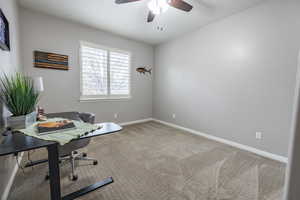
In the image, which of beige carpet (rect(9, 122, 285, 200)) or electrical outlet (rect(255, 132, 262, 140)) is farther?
Result: electrical outlet (rect(255, 132, 262, 140))

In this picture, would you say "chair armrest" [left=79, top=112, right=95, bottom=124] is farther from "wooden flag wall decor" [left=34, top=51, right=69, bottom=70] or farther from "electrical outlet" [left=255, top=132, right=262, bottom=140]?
"electrical outlet" [left=255, top=132, right=262, bottom=140]

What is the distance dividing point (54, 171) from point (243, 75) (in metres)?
3.08

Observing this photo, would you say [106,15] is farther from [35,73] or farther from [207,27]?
[207,27]

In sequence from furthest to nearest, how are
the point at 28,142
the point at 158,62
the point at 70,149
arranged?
the point at 158,62
the point at 70,149
the point at 28,142

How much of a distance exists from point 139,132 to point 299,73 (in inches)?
124

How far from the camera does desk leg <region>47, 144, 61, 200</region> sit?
1.08 m

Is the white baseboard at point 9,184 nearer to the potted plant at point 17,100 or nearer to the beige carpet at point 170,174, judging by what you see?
the beige carpet at point 170,174

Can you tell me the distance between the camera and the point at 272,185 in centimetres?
160

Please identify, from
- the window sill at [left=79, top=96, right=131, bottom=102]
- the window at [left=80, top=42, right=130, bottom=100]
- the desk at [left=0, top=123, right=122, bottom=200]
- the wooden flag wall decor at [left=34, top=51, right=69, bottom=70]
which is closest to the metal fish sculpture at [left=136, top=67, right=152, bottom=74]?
the window at [left=80, top=42, right=130, bottom=100]

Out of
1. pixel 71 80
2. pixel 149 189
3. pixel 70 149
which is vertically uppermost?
pixel 71 80

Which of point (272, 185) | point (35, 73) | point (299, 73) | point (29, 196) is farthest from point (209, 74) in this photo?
point (35, 73)

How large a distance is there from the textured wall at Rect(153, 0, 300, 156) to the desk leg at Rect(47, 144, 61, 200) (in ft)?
9.47

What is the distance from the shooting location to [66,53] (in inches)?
113

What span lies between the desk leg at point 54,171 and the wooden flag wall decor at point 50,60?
7.60 feet
